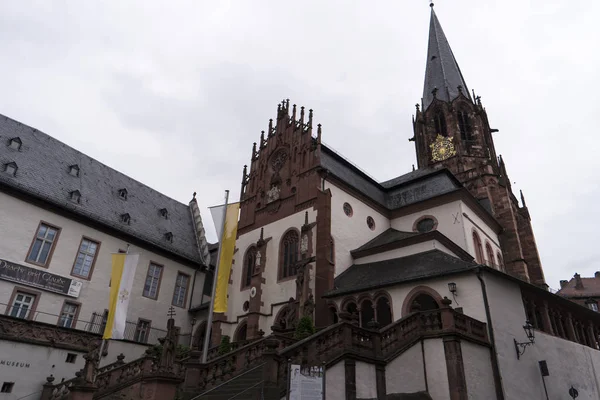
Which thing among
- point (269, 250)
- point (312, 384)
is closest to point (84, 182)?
point (269, 250)

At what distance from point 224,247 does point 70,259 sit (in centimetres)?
1115

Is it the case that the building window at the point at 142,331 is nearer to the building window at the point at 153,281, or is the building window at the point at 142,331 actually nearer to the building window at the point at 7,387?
the building window at the point at 153,281

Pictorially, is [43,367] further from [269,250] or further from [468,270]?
[468,270]

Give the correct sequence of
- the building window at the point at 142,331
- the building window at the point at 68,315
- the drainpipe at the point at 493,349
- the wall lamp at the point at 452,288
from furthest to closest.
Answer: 1. the building window at the point at 142,331
2. the building window at the point at 68,315
3. the wall lamp at the point at 452,288
4. the drainpipe at the point at 493,349

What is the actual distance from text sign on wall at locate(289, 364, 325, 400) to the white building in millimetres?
15834

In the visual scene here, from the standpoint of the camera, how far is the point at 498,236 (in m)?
33.6

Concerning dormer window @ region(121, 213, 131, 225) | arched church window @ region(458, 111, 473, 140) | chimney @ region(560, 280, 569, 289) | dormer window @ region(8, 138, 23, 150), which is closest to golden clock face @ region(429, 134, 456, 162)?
arched church window @ region(458, 111, 473, 140)

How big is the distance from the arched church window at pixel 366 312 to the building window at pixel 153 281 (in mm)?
14571

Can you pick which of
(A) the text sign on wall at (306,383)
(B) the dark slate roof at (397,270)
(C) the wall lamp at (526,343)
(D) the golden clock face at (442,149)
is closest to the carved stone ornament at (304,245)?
(B) the dark slate roof at (397,270)

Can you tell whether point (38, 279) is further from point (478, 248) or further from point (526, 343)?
point (478, 248)

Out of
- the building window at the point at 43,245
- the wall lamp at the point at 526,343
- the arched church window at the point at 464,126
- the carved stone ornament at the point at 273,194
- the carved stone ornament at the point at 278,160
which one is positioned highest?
the arched church window at the point at 464,126

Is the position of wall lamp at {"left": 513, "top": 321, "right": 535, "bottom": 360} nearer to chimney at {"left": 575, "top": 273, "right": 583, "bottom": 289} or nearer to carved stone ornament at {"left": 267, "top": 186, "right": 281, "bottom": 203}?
carved stone ornament at {"left": 267, "top": 186, "right": 281, "bottom": 203}

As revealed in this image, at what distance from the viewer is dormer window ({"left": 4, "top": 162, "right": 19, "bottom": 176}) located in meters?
22.7

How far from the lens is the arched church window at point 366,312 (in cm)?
1993
